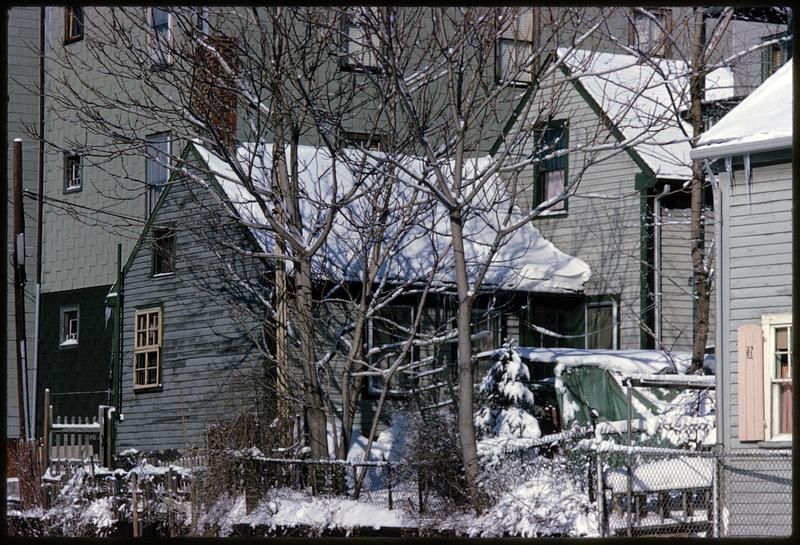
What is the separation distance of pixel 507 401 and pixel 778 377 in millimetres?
4795

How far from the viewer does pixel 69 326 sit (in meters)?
30.0

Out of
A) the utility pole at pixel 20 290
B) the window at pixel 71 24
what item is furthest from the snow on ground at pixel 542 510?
the window at pixel 71 24

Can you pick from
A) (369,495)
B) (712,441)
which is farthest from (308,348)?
(712,441)

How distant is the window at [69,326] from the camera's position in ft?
95.4

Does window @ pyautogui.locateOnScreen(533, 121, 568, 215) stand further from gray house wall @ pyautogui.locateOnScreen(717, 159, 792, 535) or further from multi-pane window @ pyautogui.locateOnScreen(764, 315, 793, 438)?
multi-pane window @ pyautogui.locateOnScreen(764, 315, 793, 438)

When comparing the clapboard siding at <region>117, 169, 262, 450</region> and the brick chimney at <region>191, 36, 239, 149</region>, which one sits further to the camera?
the clapboard siding at <region>117, 169, 262, 450</region>

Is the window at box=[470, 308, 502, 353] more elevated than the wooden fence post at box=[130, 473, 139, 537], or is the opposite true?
the window at box=[470, 308, 502, 353]

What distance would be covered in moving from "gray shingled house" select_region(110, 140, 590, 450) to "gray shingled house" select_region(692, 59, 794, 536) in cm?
532

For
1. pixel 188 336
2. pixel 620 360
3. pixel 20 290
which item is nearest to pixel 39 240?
pixel 20 290

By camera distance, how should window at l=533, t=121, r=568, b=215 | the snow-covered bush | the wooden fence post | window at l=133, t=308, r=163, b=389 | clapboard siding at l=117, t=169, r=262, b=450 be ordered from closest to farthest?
the wooden fence post → the snow-covered bush → clapboard siding at l=117, t=169, r=262, b=450 → window at l=133, t=308, r=163, b=389 → window at l=533, t=121, r=568, b=215

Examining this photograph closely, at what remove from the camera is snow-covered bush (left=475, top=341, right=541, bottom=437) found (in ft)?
58.8

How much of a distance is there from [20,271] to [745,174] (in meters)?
17.3

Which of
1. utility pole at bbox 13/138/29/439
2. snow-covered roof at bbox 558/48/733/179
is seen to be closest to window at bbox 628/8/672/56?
snow-covered roof at bbox 558/48/733/179

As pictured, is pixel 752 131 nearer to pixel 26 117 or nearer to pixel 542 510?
pixel 542 510
